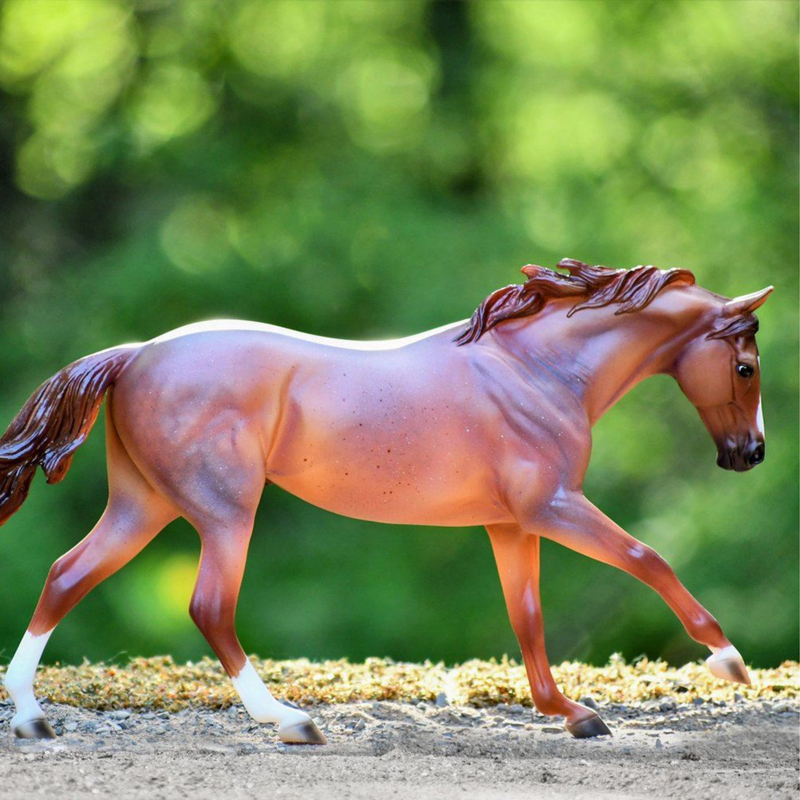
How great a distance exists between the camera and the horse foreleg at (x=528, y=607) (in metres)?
4.25

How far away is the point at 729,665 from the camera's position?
3.89 metres

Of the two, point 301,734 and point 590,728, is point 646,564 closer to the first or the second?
point 590,728

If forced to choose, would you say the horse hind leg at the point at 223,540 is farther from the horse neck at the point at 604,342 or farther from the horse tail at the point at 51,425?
the horse neck at the point at 604,342

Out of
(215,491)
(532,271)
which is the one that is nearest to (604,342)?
(532,271)

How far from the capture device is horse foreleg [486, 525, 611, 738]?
4250mm

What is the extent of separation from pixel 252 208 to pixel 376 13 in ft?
8.27

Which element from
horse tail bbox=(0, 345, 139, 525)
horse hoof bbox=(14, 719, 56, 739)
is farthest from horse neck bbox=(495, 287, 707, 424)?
horse hoof bbox=(14, 719, 56, 739)

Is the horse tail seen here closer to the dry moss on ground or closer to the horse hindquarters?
the horse hindquarters

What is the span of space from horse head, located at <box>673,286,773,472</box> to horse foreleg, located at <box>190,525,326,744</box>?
1711mm

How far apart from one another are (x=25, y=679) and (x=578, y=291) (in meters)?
2.31

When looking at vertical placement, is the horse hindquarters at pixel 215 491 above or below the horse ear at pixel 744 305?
below

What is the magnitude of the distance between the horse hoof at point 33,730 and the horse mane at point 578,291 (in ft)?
6.26

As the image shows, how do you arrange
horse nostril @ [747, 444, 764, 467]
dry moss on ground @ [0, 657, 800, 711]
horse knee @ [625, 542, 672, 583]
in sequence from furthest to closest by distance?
dry moss on ground @ [0, 657, 800, 711], horse nostril @ [747, 444, 764, 467], horse knee @ [625, 542, 672, 583]

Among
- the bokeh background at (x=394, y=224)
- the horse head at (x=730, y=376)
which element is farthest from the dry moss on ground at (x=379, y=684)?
the bokeh background at (x=394, y=224)
